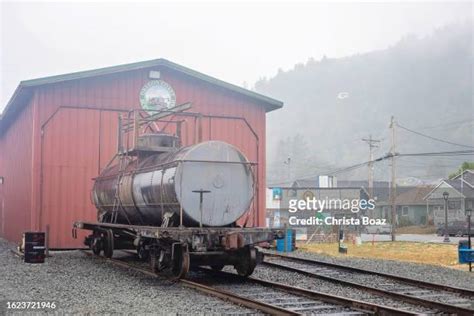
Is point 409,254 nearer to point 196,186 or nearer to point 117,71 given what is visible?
point 117,71

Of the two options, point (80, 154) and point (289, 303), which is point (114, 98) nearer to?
point (80, 154)

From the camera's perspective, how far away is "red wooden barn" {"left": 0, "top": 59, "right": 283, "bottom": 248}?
20.2 m

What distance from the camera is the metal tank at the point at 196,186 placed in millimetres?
12148

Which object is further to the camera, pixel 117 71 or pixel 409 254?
pixel 409 254

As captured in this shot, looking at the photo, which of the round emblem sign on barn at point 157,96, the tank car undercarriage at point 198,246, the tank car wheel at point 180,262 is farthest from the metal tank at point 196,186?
the round emblem sign on barn at point 157,96

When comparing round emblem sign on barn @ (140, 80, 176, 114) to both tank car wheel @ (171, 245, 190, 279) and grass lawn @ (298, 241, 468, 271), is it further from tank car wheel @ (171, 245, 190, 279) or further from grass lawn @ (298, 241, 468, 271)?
tank car wheel @ (171, 245, 190, 279)

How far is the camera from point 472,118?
186500mm

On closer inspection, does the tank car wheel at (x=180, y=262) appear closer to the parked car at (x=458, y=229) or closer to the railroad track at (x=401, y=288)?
the railroad track at (x=401, y=288)

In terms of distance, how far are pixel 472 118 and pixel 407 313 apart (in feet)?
632

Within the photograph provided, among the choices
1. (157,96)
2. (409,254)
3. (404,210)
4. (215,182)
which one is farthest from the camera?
(404,210)

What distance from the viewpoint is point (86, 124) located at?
21.0 meters

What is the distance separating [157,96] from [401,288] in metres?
13.1

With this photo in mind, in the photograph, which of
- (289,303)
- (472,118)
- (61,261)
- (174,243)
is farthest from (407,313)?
(472,118)

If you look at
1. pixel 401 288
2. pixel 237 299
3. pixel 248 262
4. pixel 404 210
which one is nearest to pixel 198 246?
pixel 248 262
